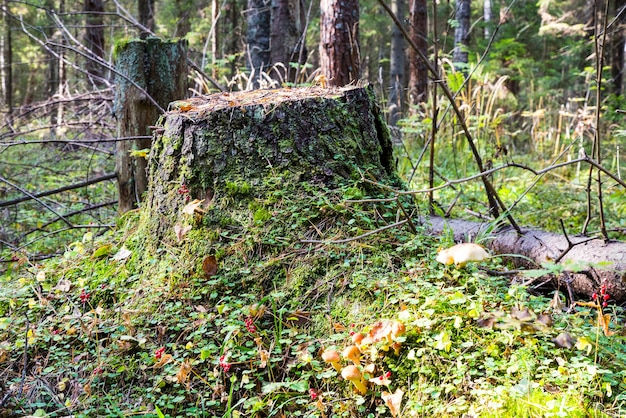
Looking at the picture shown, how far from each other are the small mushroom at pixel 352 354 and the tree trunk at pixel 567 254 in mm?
1051

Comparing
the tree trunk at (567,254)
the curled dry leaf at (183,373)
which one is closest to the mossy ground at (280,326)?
the curled dry leaf at (183,373)

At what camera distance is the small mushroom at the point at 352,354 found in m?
2.03

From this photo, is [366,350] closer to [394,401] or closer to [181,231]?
[394,401]

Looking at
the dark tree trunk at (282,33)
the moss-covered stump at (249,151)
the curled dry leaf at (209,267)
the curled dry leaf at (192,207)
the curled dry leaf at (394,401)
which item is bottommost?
the curled dry leaf at (394,401)

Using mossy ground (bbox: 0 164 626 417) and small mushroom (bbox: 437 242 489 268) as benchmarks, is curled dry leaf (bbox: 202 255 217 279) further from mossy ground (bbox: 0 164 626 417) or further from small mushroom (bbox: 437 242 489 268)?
small mushroom (bbox: 437 242 489 268)

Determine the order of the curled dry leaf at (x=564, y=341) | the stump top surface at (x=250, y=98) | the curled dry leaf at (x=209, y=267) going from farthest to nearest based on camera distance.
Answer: the stump top surface at (x=250, y=98) → the curled dry leaf at (x=209, y=267) → the curled dry leaf at (x=564, y=341)

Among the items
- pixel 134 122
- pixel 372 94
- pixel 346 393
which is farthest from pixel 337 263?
pixel 134 122

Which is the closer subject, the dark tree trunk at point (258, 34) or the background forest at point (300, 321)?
the background forest at point (300, 321)

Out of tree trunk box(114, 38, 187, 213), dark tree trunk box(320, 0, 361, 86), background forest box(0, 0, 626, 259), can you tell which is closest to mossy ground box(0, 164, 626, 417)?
background forest box(0, 0, 626, 259)

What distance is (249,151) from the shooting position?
3.01 meters

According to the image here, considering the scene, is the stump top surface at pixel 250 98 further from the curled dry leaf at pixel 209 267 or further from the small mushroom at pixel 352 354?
the small mushroom at pixel 352 354

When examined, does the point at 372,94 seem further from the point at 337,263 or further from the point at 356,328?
the point at 356,328

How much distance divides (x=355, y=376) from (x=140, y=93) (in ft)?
9.84

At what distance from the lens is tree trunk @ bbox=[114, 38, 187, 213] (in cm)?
396
